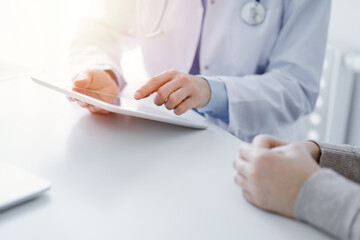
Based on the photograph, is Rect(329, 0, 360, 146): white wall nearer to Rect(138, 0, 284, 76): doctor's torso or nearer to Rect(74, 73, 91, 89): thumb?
Rect(138, 0, 284, 76): doctor's torso

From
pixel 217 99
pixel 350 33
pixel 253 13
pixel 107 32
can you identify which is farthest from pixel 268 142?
pixel 350 33

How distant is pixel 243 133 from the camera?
979 mm

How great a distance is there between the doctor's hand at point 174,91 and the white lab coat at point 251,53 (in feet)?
0.37

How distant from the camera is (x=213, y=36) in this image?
110 centimetres

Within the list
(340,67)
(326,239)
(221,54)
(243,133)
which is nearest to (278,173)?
(326,239)

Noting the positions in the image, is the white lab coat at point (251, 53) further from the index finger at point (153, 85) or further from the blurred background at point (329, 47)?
the blurred background at point (329, 47)

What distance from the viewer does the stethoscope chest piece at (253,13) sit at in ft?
3.43

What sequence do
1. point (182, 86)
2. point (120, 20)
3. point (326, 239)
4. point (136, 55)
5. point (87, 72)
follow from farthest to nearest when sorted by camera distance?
point (136, 55), point (120, 20), point (87, 72), point (182, 86), point (326, 239)

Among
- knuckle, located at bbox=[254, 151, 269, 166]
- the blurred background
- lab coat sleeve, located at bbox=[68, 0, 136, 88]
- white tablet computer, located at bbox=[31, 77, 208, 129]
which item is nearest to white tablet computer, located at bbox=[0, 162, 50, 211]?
white tablet computer, located at bbox=[31, 77, 208, 129]

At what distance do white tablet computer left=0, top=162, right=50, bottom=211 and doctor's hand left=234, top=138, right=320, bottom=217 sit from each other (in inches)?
10.0

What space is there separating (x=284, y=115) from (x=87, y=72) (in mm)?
464

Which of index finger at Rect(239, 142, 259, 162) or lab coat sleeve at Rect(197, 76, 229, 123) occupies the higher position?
index finger at Rect(239, 142, 259, 162)

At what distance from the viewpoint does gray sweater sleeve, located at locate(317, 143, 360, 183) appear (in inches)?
24.0

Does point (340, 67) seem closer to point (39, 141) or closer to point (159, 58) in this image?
point (159, 58)
